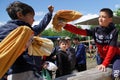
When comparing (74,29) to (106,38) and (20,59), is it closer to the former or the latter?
(106,38)

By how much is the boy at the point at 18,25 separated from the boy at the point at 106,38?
81 centimetres

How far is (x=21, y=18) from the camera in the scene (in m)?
3.13

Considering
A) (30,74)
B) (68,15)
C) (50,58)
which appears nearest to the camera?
(30,74)

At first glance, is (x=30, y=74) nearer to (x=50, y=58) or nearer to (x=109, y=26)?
(x=109, y=26)

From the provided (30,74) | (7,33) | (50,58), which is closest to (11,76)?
(30,74)

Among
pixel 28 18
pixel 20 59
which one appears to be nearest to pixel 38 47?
pixel 20 59

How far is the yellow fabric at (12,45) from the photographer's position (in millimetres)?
2580

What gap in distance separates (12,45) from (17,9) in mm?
667

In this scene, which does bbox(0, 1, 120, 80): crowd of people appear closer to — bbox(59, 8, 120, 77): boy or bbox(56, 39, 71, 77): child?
bbox(59, 8, 120, 77): boy

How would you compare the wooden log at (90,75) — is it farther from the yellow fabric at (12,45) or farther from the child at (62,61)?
the child at (62,61)

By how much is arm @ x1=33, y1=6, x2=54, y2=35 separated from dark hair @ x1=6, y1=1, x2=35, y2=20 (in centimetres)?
22

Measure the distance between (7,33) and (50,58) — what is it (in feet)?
12.4

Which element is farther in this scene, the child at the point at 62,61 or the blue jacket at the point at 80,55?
the blue jacket at the point at 80,55

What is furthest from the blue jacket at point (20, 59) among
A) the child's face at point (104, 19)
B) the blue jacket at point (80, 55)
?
the blue jacket at point (80, 55)
